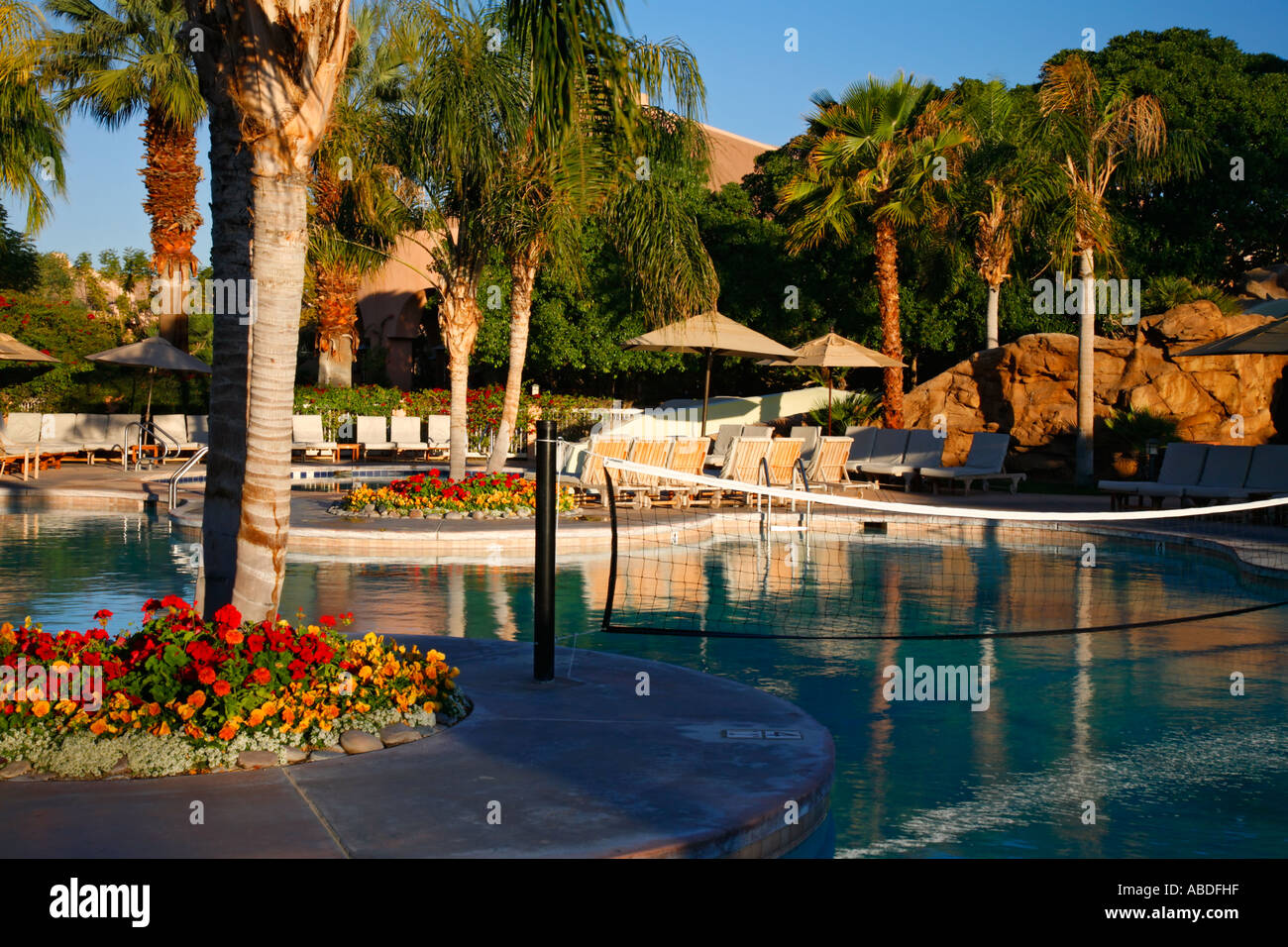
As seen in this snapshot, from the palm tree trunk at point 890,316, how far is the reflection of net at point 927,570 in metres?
6.48

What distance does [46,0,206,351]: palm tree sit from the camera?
25734mm

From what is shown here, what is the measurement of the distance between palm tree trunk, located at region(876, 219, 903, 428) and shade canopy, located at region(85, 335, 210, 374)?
1496cm

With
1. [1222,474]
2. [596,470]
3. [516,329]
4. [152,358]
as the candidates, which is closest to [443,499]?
[596,470]

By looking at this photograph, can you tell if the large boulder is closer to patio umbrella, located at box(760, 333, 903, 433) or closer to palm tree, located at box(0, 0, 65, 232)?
patio umbrella, located at box(760, 333, 903, 433)

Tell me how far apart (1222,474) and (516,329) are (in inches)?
464

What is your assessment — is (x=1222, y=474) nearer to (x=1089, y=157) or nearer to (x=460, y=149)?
(x=1089, y=157)

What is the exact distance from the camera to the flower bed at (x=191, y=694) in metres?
5.27

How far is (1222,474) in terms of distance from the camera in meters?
18.6

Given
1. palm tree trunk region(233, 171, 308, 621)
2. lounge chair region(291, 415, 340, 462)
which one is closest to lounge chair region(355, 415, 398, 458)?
lounge chair region(291, 415, 340, 462)

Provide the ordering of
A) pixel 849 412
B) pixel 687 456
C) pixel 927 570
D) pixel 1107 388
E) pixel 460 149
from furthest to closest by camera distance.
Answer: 1. pixel 849 412
2. pixel 1107 388
3. pixel 687 456
4. pixel 460 149
5. pixel 927 570

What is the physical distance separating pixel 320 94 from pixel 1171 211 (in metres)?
32.3

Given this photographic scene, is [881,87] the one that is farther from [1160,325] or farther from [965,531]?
[965,531]

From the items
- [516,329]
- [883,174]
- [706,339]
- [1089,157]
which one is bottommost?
[516,329]
